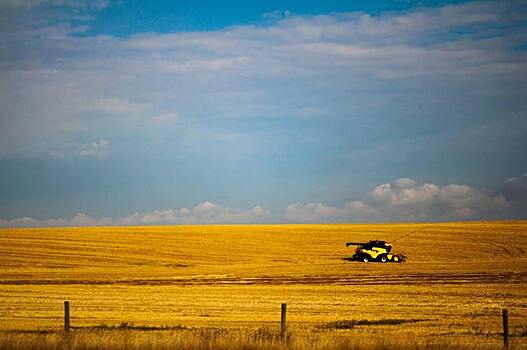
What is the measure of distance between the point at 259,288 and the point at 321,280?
6.31 m

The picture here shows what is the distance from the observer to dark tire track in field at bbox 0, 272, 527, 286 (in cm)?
4385

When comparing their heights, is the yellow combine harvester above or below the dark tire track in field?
above

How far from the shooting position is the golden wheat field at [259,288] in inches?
841

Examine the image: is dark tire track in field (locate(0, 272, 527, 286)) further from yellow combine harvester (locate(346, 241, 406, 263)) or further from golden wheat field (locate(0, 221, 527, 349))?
yellow combine harvester (locate(346, 241, 406, 263))

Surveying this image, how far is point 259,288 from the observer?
4053 cm

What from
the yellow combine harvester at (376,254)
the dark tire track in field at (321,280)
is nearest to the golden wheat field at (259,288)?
the dark tire track in field at (321,280)

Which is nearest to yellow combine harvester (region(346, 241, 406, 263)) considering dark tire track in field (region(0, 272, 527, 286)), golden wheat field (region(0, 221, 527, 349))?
golden wheat field (region(0, 221, 527, 349))

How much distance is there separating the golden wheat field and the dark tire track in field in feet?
0.39

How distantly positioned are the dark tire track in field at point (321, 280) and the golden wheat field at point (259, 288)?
0.12m

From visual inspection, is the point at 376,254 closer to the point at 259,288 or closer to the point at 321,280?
the point at 321,280

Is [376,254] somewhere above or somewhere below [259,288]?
above

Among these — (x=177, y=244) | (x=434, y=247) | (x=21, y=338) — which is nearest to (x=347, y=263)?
(x=434, y=247)

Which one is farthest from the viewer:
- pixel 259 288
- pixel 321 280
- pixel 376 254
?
pixel 376 254

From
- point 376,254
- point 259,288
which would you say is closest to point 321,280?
point 259,288
